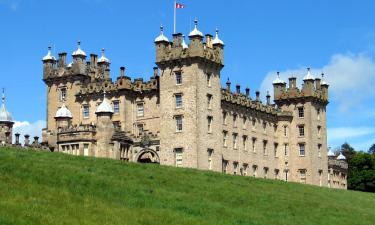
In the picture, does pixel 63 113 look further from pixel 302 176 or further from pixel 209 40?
pixel 302 176

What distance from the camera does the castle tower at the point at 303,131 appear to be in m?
93.0

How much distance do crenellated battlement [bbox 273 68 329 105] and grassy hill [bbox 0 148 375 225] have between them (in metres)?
38.8

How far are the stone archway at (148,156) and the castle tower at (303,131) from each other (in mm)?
21275

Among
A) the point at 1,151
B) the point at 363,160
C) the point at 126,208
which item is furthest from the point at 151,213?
the point at 363,160

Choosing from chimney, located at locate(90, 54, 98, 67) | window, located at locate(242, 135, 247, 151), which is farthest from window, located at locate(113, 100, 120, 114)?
window, located at locate(242, 135, 247, 151)

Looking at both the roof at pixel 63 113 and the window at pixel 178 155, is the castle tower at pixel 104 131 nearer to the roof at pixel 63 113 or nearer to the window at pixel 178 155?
the roof at pixel 63 113

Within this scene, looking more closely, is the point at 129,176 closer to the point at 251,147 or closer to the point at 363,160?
the point at 251,147

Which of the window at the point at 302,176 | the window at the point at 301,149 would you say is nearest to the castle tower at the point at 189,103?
the window at the point at 302,176

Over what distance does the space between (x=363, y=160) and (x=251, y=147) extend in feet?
138

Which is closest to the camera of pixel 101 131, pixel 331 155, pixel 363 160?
pixel 101 131

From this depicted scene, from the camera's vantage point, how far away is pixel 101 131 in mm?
74188

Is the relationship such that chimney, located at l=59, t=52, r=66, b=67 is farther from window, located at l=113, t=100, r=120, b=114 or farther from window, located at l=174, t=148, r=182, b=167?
window, located at l=174, t=148, r=182, b=167

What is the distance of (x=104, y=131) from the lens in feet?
244

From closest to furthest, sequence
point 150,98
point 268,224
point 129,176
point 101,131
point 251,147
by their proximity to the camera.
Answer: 1. point 268,224
2. point 129,176
3. point 101,131
4. point 150,98
5. point 251,147
